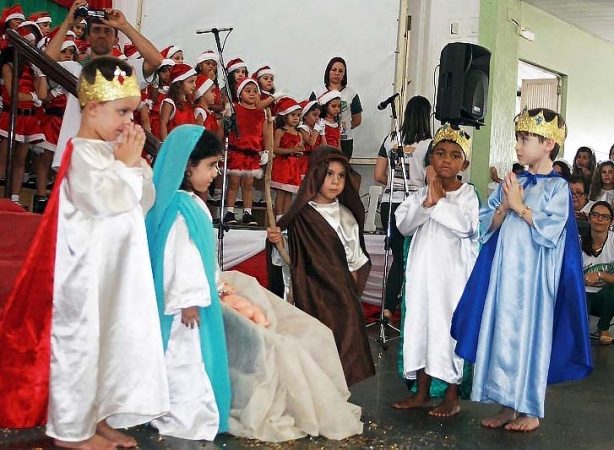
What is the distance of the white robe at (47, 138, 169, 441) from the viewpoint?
295cm

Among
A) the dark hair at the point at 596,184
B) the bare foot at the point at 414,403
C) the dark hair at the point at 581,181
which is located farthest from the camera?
the dark hair at the point at 596,184

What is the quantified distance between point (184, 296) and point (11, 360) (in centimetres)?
64

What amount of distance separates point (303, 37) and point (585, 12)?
4.35m

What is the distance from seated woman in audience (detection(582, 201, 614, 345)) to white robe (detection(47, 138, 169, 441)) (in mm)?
5404

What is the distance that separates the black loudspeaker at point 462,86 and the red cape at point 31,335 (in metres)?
3.00

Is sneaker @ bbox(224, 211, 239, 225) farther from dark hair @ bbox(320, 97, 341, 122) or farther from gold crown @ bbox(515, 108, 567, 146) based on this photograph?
gold crown @ bbox(515, 108, 567, 146)

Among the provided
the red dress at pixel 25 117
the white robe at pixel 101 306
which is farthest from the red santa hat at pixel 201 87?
the white robe at pixel 101 306

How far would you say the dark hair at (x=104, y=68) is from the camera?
3.10 meters

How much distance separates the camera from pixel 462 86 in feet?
18.2

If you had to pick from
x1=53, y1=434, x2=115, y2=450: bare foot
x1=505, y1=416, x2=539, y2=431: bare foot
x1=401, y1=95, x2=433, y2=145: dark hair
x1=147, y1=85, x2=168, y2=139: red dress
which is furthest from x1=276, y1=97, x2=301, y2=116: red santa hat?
x1=53, y1=434, x2=115, y2=450: bare foot

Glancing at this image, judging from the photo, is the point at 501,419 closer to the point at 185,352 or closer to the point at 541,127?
the point at 541,127

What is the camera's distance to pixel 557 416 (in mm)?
4406

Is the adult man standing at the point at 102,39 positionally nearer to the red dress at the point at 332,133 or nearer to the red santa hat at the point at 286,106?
the red santa hat at the point at 286,106

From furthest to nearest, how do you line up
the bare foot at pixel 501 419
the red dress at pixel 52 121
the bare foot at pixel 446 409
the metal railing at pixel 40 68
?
1. the red dress at pixel 52 121
2. the metal railing at pixel 40 68
3. the bare foot at pixel 446 409
4. the bare foot at pixel 501 419
